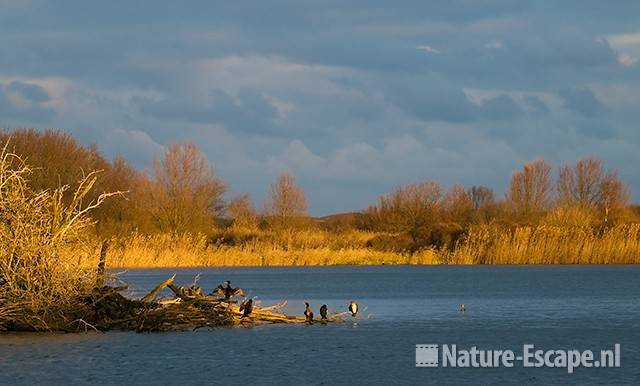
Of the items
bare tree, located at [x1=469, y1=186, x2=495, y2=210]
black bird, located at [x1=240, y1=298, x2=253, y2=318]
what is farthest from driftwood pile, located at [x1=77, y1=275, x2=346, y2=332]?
bare tree, located at [x1=469, y1=186, x2=495, y2=210]

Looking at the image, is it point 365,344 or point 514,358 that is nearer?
point 514,358

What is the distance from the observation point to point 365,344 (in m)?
19.3

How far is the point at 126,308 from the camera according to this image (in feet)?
70.9

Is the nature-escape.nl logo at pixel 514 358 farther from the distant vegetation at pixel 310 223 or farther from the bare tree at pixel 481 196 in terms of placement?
the bare tree at pixel 481 196

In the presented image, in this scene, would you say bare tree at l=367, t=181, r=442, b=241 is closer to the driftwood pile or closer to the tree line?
the tree line

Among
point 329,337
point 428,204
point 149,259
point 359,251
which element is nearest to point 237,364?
point 329,337

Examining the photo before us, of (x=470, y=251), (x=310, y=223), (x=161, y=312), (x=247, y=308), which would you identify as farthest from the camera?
(x=310, y=223)

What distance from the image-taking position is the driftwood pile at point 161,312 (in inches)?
835

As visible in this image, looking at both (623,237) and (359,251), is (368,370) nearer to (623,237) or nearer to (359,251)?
(623,237)

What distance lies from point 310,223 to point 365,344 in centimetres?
5549

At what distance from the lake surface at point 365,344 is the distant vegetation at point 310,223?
430cm

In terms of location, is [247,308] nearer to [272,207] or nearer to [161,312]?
[161,312]

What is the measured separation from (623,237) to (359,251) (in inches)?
613

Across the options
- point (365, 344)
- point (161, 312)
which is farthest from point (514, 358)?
point (161, 312)
